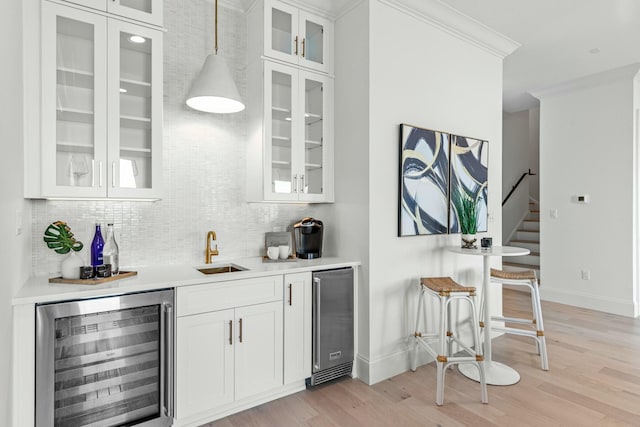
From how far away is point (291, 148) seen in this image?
274 centimetres

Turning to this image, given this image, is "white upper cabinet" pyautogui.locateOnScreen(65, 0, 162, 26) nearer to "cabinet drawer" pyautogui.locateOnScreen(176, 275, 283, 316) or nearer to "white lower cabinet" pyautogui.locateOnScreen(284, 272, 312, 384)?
"cabinet drawer" pyautogui.locateOnScreen(176, 275, 283, 316)

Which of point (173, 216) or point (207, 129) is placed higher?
point (207, 129)

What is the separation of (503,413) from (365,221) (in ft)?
4.93

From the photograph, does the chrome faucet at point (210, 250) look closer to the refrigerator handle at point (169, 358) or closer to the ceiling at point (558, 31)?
the refrigerator handle at point (169, 358)

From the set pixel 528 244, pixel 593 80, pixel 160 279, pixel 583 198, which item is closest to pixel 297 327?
pixel 160 279

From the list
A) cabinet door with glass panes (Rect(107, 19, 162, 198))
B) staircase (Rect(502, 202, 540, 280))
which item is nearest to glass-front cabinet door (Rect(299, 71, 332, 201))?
cabinet door with glass panes (Rect(107, 19, 162, 198))

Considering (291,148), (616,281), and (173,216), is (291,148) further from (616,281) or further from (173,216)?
(616,281)

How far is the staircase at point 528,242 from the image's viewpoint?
5.80 meters

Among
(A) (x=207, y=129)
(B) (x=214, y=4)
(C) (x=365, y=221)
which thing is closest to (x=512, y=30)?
(C) (x=365, y=221)

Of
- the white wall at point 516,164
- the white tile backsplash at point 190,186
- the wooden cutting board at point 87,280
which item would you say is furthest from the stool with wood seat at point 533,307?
the white wall at point 516,164

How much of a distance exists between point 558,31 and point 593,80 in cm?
161

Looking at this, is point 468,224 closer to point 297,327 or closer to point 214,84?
point 297,327

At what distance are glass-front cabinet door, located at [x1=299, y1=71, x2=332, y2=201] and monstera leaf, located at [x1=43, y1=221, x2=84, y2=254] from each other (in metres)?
1.49

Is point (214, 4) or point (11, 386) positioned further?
point (214, 4)
